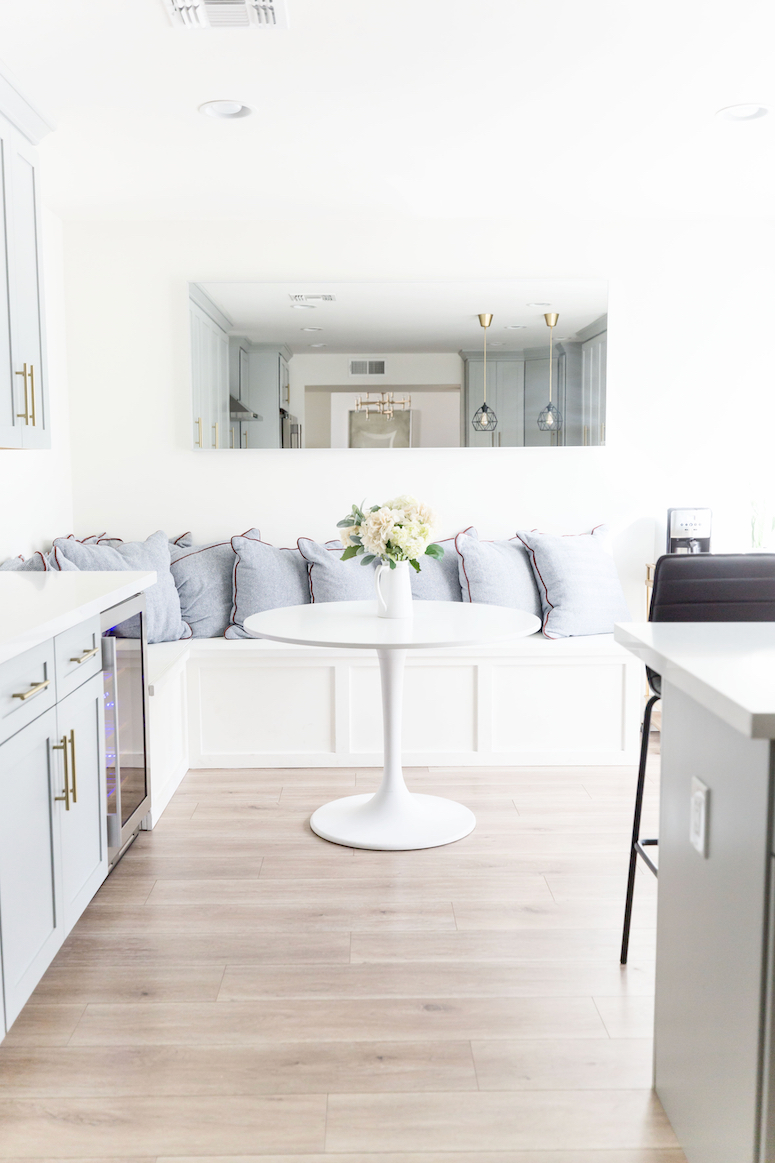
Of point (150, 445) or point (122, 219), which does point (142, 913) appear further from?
point (122, 219)

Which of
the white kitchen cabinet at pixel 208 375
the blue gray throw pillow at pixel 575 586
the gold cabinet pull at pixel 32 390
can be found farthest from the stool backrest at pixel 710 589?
the white kitchen cabinet at pixel 208 375

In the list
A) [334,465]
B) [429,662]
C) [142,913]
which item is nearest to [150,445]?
[334,465]

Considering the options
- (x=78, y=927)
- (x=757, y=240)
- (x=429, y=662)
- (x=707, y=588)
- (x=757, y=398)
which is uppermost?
(x=757, y=240)

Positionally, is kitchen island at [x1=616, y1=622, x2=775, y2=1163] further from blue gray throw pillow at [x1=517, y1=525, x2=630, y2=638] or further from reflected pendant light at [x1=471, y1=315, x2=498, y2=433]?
Result: reflected pendant light at [x1=471, y1=315, x2=498, y2=433]

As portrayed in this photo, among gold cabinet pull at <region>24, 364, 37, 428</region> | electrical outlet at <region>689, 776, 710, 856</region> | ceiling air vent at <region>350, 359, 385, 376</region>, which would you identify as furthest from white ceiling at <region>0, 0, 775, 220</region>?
electrical outlet at <region>689, 776, 710, 856</region>

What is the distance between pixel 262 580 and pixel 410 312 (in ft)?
4.71

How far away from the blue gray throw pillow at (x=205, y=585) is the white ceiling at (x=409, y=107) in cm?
155

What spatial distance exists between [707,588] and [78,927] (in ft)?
6.09

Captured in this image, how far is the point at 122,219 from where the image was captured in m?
3.97

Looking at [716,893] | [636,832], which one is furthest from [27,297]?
[716,893]

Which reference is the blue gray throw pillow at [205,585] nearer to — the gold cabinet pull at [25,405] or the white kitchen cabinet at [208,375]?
the white kitchen cabinet at [208,375]

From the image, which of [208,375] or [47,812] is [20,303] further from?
[47,812]

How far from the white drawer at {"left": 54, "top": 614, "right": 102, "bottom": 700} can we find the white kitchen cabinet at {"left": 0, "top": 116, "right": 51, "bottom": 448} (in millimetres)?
695

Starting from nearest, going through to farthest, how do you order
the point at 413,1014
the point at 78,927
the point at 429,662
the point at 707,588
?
the point at 413,1014, the point at 707,588, the point at 78,927, the point at 429,662
